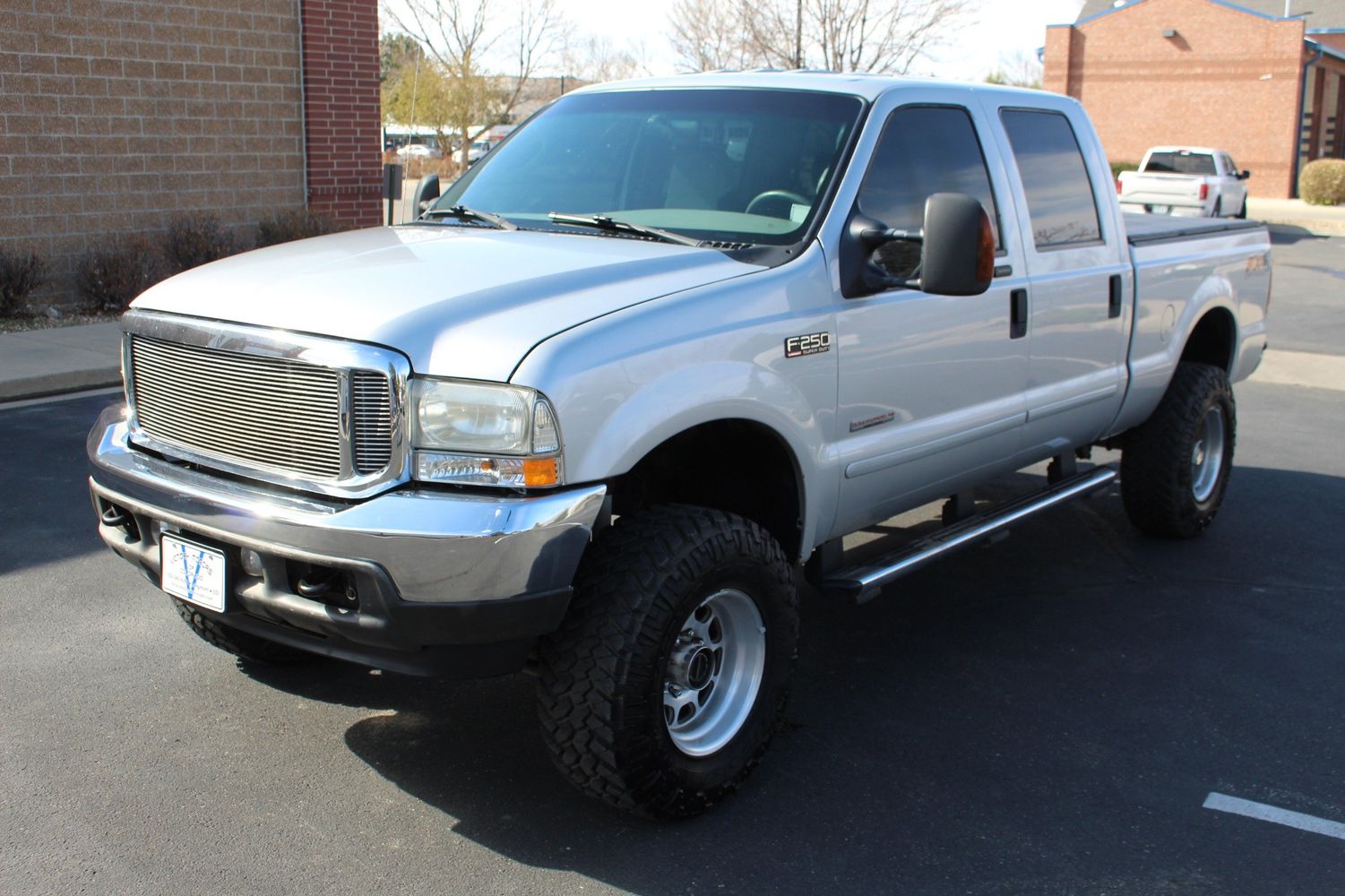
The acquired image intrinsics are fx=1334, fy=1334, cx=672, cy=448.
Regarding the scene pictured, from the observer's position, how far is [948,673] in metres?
4.95

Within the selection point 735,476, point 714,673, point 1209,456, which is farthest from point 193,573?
point 1209,456

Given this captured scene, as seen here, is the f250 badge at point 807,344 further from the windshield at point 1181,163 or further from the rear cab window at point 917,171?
the windshield at point 1181,163

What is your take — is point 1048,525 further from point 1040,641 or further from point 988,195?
point 988,195

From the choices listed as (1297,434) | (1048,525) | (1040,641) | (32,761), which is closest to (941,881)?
(1040,641)

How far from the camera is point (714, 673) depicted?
3988 millimetres

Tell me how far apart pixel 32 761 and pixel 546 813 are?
5.21ft

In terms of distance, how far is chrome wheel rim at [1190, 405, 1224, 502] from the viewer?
6.80 m

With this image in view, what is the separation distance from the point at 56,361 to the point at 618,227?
7.13m

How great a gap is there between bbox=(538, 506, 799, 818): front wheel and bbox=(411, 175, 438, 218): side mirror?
7.54 feet

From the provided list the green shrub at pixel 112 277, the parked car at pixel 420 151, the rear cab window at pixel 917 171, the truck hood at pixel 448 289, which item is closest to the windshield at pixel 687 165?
the rear cab window at pixel 917 171

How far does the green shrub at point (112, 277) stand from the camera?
1237cm

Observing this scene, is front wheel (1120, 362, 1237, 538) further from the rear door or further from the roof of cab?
the roof of cab

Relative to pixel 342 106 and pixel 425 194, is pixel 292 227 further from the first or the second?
pixel 425 194

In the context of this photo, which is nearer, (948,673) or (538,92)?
(948,673)
